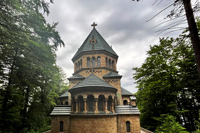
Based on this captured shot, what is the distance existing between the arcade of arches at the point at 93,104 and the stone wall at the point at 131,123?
1.53m

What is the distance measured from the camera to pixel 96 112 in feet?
37.1

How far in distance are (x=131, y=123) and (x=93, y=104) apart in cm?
485

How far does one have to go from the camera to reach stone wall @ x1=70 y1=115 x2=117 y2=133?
11.0 m

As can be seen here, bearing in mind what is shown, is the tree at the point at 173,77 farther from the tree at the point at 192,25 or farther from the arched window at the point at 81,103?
the tree at the point at 192,25

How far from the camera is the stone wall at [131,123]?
41.0 ft

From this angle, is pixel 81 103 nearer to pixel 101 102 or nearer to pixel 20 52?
pixel 101 102

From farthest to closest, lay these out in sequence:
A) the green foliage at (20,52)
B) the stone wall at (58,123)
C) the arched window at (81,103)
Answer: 1. the stone wall at (58,123)
2. the arched window at (81,103)
3. the green foliage at (20,52)

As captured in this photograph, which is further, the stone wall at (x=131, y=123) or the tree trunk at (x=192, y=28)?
the stone wall at (x=131, y=123)

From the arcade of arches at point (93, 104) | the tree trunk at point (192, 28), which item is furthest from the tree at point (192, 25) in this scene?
the arcade of arches at point (93, 104)

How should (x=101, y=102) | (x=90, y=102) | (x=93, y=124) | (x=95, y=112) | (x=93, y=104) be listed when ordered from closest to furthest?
(x=93, y=124), (x=95, y=112), (x=93, y=104), (x=90, y=102), (x=101, y=102)

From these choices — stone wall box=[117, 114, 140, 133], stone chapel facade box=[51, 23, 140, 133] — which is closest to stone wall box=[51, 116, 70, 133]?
stone chapel facade box=[51, 23, 140, 133]

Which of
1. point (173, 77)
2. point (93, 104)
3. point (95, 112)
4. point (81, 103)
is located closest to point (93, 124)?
point (95, 112)

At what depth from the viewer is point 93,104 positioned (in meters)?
12.1

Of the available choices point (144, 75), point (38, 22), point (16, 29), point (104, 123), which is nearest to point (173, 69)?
point (144, 75)
